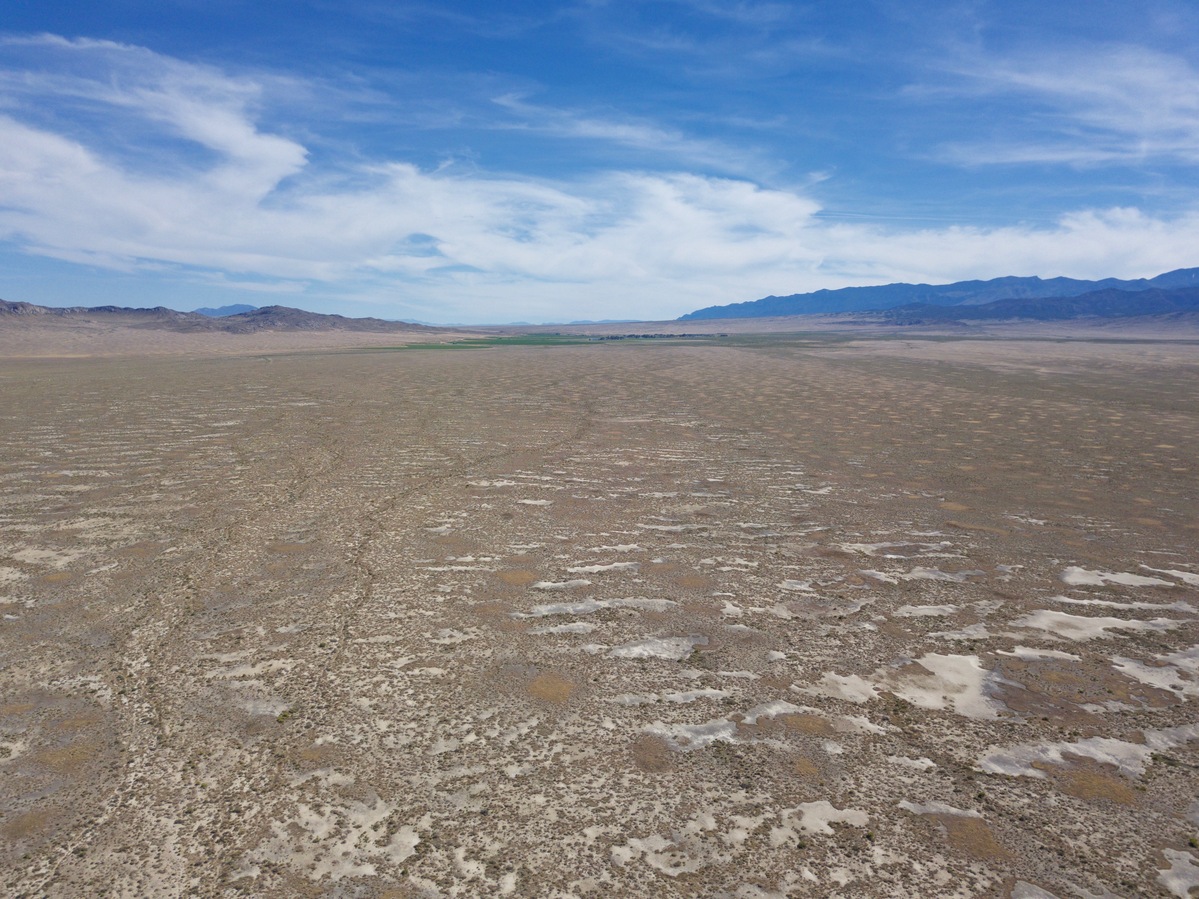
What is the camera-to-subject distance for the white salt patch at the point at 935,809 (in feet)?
8.13

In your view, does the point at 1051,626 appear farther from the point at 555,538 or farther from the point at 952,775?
the point at 555,538

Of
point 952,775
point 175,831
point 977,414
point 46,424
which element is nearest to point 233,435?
point 46,424

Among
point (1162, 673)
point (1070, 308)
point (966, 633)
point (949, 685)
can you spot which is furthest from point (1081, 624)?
point (1070, 308)

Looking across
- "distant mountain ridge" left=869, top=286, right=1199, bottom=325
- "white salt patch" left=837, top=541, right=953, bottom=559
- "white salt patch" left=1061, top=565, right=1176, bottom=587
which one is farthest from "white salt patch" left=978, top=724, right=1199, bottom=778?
"distant mountain ridge" left=869, top=286, right=1199, bottom=325

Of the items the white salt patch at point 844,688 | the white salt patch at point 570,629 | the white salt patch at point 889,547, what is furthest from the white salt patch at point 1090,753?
the white salt patch at point 889,547

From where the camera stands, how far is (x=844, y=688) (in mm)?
3307

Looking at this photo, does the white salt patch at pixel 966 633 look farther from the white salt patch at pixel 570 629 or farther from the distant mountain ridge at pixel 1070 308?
the distant mountain ridge at pixel 1070 308

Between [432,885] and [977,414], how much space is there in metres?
13.1

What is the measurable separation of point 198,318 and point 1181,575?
95875mm

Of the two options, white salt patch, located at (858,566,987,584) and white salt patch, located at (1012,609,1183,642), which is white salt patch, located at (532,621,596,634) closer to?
white salt patch, located at (858,566,987,584)

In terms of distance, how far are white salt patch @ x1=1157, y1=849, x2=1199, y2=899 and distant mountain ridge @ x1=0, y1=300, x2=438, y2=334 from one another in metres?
82.0

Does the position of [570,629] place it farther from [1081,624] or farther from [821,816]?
[1081,624]

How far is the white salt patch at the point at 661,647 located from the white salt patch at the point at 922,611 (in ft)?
4.24

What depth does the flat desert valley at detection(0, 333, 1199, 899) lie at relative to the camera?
2275 millimetres
